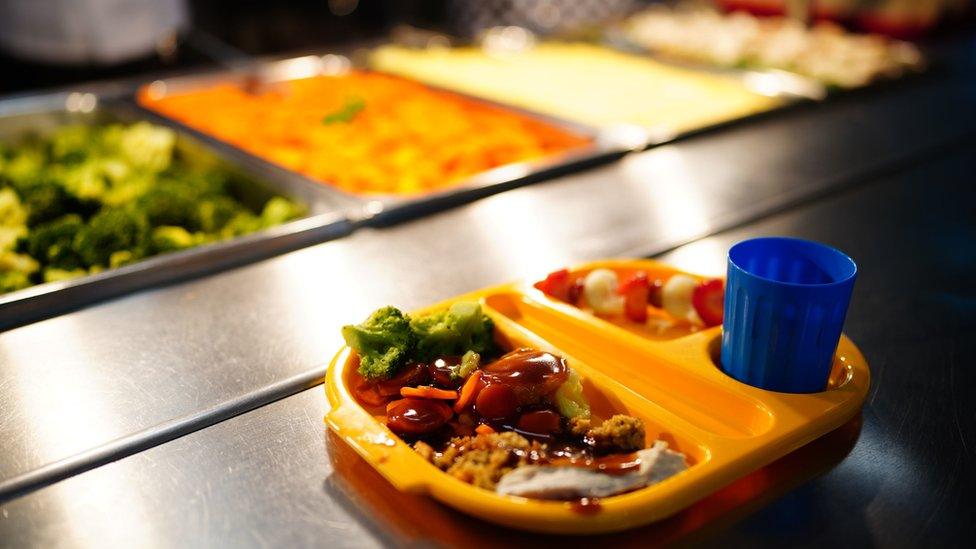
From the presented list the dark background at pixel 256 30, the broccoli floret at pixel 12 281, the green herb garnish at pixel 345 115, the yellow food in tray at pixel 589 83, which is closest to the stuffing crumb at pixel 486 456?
the broccoli floret at pixel 12 281

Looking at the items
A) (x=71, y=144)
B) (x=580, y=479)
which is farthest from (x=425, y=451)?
(x=71, y=144)

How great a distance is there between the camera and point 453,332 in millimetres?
1248

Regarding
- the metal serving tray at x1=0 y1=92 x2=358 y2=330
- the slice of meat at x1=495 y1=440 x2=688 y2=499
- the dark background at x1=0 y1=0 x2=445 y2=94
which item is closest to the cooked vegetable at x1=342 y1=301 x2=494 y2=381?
the slice of meat at x1=495 y1=440 x2=688 y2=499

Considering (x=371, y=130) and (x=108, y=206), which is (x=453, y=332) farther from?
(x=371, y=130)

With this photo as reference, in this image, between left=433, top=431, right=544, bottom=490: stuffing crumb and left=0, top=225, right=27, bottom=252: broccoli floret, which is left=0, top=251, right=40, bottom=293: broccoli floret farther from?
left=433, top=431, right=544, bottom=490: stuffing crumb

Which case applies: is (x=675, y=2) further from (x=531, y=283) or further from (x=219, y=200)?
(x=531, y=283)

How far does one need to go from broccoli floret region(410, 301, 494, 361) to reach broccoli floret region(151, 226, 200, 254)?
80 centimetres

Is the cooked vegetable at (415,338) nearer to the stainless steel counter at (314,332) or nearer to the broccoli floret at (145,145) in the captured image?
the stainless steel counter at (314,332)

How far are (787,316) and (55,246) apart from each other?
1.48 metres

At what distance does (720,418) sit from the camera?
3.84 ft

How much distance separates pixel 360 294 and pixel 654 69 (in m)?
2.13

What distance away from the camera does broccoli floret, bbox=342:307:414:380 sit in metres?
1.18

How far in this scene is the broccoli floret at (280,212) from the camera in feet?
6.40

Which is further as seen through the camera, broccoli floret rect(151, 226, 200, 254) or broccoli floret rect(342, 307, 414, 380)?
broccoli floret rect(151, 226, 200, 254)
